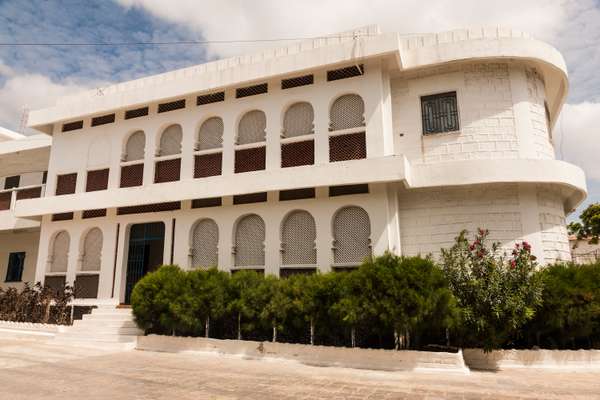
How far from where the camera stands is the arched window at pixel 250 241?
41.0 feet

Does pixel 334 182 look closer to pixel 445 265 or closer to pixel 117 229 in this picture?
pixel 445 265

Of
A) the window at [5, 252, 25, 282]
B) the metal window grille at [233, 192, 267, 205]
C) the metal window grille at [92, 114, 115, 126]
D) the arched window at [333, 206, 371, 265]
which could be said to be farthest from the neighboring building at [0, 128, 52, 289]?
the arched window at [333, 206, 371, 265]

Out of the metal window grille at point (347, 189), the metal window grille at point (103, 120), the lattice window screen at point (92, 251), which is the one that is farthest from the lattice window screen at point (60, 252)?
the metal window grille at point (347, 189)

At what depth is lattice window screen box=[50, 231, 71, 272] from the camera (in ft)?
49.7

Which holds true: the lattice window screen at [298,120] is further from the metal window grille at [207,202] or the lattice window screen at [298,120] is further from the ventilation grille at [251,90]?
the metal window grille at [207,202]

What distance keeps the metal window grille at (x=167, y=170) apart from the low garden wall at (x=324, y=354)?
5.48 m

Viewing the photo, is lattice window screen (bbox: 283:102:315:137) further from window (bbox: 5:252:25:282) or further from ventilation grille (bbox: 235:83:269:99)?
window (bbox: 5:252:25:282)

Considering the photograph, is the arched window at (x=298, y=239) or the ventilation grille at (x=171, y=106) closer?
the arched window at (x=298, y=239)

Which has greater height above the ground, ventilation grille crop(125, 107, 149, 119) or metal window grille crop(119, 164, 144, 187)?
ventilation grille crop(125, 107, 149, 119)

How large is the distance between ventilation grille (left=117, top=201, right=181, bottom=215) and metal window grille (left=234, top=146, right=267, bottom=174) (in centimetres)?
243

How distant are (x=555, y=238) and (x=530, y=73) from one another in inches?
191

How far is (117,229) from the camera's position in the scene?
14.4 meters

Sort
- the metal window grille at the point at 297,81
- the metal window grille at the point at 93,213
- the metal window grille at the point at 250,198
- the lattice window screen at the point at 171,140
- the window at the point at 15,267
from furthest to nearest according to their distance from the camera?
the window at the point at 15,267 < the metal window grille at the point at 93,213 < the lattice window screen at the point at 171,140 < the metal window grille at the point at 297,81 < the metal window grille at the point at 250,198

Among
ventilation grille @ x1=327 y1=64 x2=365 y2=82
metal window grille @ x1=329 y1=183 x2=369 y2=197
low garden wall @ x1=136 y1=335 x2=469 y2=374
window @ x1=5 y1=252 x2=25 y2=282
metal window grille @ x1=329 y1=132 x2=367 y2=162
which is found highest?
ventilation grille @ x1=327 y1=64 x2=365 y2=82
